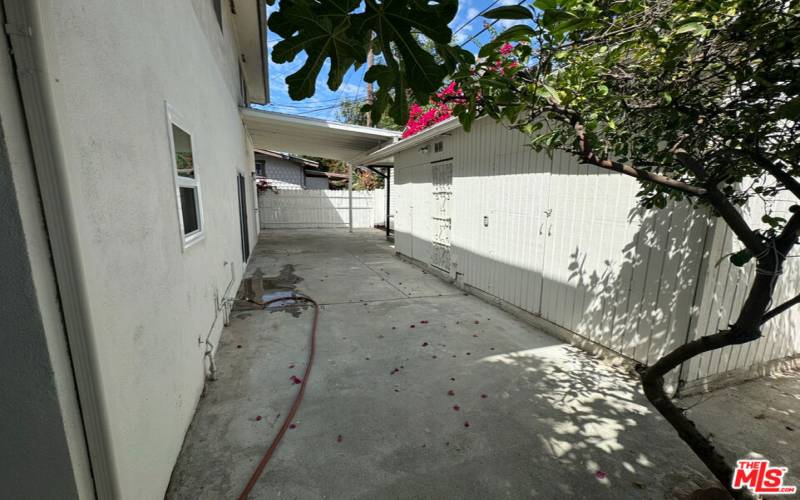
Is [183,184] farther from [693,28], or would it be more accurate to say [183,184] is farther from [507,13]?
[693,28]

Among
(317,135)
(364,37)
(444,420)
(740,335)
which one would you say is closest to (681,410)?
(740,335)

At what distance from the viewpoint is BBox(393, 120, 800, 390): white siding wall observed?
9.12ft

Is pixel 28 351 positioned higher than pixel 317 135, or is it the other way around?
pixel 317 135

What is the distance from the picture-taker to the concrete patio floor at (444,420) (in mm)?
1954

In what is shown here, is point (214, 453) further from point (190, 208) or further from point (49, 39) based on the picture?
point (49, 39)

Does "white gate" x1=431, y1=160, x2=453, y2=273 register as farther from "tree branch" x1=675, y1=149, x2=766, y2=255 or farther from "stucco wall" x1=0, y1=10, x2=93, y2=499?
"stucco wall" x1=0, y1=10, x2=93, y2=499

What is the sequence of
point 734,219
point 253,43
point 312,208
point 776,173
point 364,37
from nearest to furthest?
1. point 364,37
2. point 776,173
3. point 734,219
4. point 253,43
5. point 312,208

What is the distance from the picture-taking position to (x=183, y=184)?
106 inches

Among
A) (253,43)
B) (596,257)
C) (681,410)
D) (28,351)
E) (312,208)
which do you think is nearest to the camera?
(28,351)

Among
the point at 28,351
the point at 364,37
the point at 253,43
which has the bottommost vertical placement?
the point at 28,351

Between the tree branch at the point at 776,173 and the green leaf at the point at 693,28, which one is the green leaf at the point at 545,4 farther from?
the tree branch at the point at 776,173

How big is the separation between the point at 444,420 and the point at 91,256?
2.31 metres

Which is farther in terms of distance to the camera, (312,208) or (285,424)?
(312,208)

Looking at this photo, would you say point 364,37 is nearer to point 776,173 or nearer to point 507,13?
point 507,13
